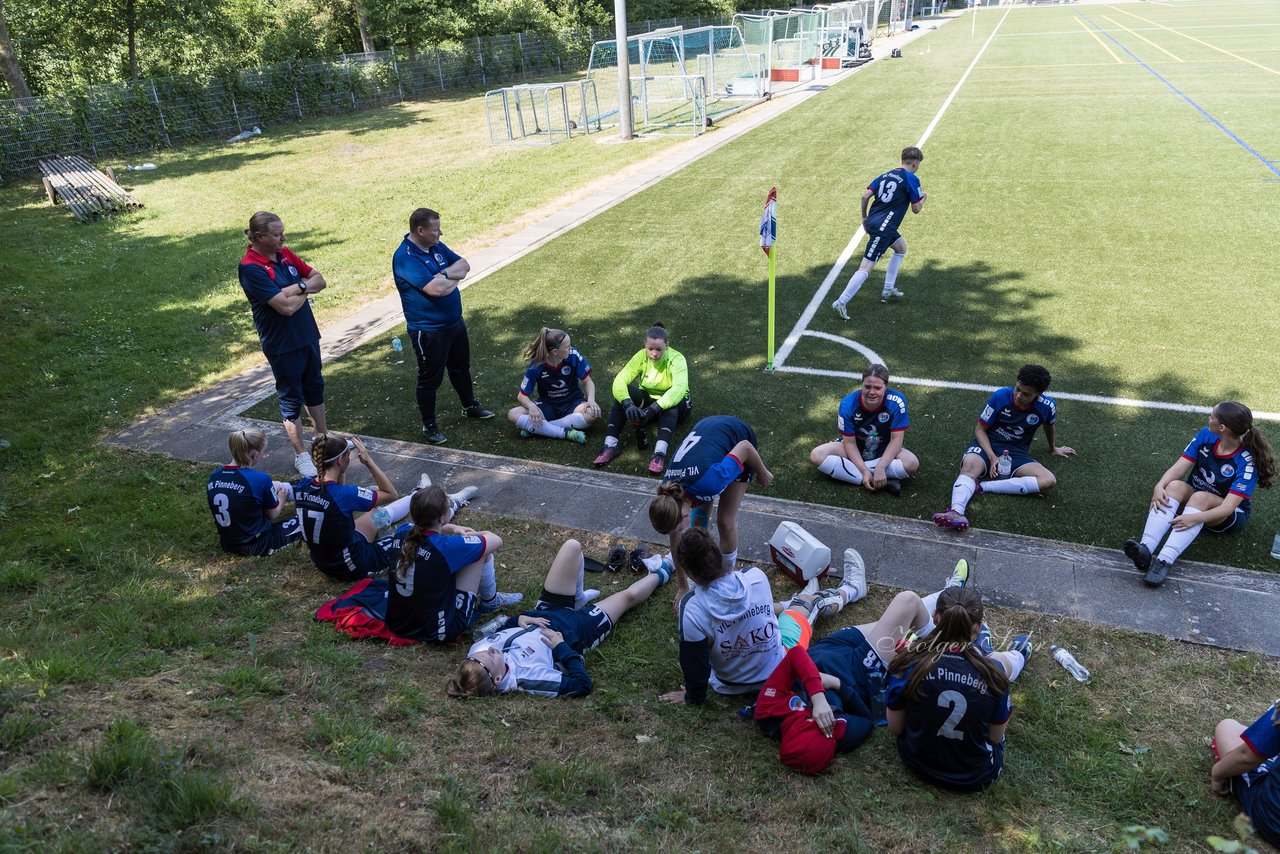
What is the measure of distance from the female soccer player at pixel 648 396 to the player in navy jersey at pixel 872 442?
56.1 inches

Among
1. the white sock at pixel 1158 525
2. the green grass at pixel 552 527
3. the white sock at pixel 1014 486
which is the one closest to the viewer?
the green grass at pixel 552 527

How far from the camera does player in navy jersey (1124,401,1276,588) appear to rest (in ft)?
19.3

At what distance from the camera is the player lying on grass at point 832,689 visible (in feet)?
13.8

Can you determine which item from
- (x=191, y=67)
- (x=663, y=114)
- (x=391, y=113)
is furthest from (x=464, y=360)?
(x=191, y=67)

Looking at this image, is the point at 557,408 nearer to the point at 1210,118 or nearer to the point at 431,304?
the point at 431,304

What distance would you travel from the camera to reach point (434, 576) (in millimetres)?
5121

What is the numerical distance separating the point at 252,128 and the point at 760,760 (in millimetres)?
28878

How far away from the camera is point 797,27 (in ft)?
112

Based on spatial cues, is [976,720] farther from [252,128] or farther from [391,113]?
[391,113]

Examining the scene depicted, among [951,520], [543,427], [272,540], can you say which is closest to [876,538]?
[951,520]

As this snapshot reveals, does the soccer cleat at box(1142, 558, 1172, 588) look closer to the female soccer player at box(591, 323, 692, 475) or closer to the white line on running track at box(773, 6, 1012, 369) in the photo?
the female soccer player at box(591, 323, 692, 475)

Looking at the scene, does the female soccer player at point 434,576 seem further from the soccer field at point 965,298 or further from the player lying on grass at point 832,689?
the soccer field at point 965,298

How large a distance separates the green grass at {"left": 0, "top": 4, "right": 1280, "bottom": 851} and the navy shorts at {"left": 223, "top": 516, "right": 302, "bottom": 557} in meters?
0.15

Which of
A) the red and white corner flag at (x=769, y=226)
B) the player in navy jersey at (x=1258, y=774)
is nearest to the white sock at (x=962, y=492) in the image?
the player in navy jersey at (x=1258, y=774)
